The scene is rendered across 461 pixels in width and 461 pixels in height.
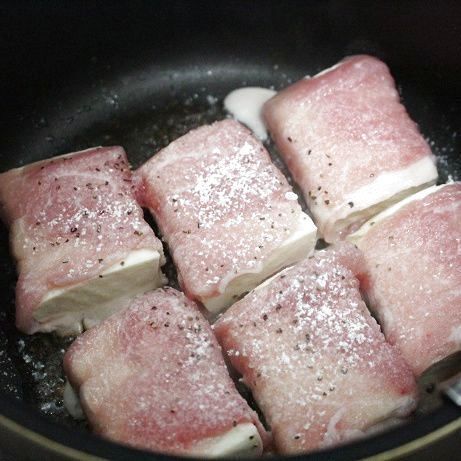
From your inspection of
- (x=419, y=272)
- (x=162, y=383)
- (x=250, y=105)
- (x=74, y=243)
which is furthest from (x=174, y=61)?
(x=162, y=383)

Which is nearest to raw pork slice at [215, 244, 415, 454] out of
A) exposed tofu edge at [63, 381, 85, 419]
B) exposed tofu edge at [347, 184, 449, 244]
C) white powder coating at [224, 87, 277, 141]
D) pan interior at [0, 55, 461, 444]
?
exposed tofu edge at [347, 184, 449, 244]

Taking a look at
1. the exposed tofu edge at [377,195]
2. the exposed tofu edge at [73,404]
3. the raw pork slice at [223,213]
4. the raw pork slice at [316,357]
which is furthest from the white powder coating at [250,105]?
the exposed tofu edge at [73,404]

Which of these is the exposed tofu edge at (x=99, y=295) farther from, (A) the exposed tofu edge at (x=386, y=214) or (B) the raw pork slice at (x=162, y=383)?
(A) the exposed tofu edge at (x=386, y=214)

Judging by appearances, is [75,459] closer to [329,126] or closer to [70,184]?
[70,184]

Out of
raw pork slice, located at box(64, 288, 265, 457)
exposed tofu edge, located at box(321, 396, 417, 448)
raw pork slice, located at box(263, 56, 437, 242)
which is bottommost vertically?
exposed tofu edge, located at box(321, 396, 417, 448)

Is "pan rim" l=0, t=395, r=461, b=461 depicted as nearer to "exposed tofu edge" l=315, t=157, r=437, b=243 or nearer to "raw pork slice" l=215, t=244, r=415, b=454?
"raw pork slice" l=215, t=244, r=415, b=454

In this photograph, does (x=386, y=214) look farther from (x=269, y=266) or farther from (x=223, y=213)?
(x=223, y=213)
